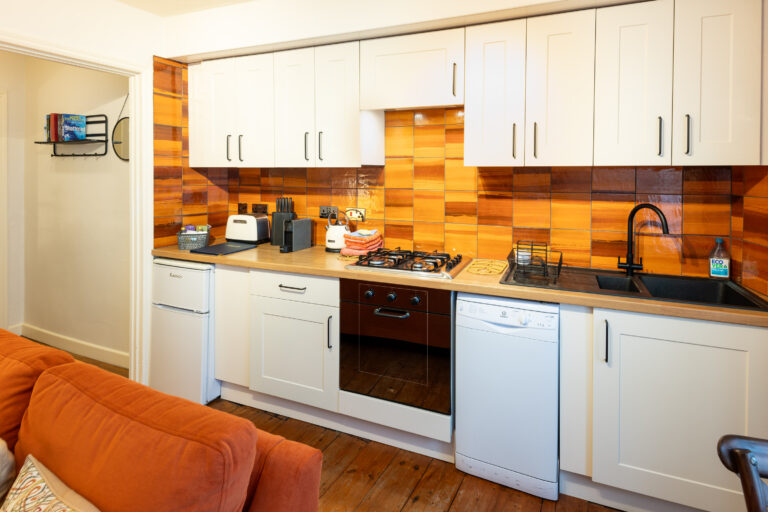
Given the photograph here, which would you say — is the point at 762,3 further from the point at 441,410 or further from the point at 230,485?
the point at 230,485

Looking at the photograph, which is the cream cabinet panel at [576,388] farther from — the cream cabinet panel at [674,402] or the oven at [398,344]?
the oven at [398,344]

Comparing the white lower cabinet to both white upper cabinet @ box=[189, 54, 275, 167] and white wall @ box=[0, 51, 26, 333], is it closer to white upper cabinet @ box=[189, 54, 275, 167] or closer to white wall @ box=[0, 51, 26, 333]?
white upper cabinet @ box=[189, 54, 275, 167]

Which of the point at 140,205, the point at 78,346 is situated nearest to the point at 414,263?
the point at 140,205

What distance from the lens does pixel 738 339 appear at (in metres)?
1.71

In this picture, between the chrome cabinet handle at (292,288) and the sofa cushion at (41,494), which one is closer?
the sofa cushion at (41,494)

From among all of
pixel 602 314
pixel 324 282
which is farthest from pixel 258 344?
pixel 602 314

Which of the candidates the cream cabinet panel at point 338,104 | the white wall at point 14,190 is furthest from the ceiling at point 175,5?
the white wall at point 14,190

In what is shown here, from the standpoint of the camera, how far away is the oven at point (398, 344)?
2229 mm

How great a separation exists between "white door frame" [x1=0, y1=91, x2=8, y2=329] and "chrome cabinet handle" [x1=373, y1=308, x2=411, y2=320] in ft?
12.0

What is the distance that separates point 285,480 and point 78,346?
3.70m

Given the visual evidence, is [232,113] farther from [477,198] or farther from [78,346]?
[78,346]

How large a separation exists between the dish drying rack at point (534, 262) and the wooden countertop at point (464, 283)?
0.15m

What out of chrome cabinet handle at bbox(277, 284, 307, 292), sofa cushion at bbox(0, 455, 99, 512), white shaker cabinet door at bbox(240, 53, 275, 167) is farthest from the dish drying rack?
sofa cushion at bbox(0, 455, 99, 512)

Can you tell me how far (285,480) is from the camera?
3.18 feet
